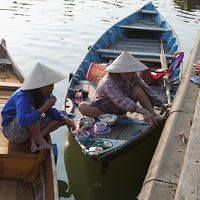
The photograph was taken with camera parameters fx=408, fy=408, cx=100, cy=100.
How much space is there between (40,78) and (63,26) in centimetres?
1062

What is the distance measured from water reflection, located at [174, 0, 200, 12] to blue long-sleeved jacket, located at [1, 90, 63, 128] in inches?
629

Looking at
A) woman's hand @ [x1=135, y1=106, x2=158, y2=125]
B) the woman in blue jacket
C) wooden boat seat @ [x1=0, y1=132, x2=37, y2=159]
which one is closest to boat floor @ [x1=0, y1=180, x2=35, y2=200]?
wooden boat seat @ [x1=0, y1=132, x2=37, y2=159]

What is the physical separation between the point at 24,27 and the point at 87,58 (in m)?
6.80

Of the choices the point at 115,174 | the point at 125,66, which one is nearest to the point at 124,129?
the point at 115,174

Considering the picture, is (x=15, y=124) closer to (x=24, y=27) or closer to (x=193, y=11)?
(x=24, y=27)

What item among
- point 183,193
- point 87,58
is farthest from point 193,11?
point 183,193

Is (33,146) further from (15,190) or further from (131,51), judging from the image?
(131,51)

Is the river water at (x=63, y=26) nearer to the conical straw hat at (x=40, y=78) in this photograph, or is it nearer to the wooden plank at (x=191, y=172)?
the conical straw hat at (x=40, y=78)

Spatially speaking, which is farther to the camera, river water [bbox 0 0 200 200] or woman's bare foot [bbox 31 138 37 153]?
river water [bbox 0 0 200 200]

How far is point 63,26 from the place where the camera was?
1499cm

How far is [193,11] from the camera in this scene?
62.5 ft

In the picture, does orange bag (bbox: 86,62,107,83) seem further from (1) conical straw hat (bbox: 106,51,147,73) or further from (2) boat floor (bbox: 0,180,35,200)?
(2) boat floor (bbox: 0,180,35,200)

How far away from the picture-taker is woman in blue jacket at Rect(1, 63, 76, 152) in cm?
458

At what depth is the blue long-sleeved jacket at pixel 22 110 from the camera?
454 centimetres
